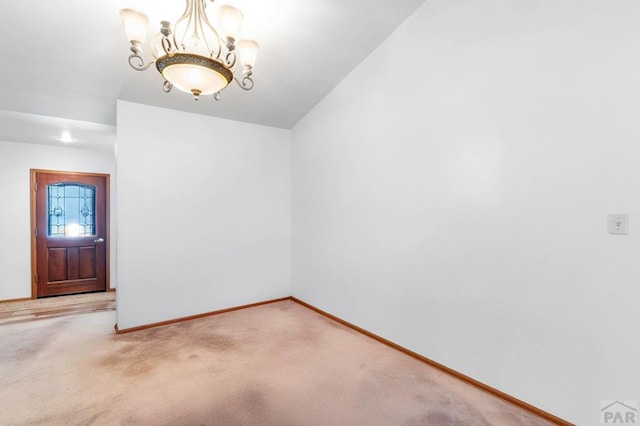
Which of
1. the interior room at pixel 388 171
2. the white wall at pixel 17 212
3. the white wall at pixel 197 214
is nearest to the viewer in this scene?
the interior room at pixel 388 171

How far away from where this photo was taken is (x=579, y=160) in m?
1.81

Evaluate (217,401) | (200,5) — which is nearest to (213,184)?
(200,5)

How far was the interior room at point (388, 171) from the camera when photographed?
5.82 ft

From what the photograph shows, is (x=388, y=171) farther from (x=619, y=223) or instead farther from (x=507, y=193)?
(x=619, y=223)

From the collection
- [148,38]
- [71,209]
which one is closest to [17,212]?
[71,209]

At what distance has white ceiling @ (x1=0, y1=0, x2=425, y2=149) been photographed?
7.47ft

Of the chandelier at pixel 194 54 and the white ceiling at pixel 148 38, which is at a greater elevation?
the white ceiling at pixel 148 38

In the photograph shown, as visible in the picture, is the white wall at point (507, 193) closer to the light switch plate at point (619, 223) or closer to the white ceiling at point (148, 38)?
the light switch plate at point (619, 223)

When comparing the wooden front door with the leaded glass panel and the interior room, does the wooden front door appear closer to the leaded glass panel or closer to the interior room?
the leaded glass panel

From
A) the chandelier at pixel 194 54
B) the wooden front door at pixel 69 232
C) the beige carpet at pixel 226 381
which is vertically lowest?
the beige carpet at pixel 226 381

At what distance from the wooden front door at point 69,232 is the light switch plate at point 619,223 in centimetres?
639

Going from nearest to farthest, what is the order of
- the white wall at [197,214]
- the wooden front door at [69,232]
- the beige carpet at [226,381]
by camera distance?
the beige carpet at [226,381], the white wall at [197,214], the wooden front door at [69,232]

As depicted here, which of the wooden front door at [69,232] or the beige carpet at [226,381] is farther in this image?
the wooden front door at [69,232]

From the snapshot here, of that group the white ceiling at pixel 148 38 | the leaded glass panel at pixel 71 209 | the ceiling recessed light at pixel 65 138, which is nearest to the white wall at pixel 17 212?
the leaded glass panel at pixel 71 209
